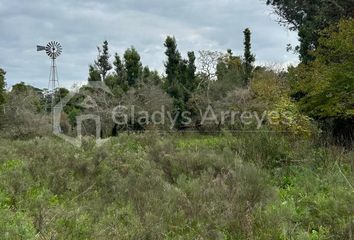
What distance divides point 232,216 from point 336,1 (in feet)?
62.2

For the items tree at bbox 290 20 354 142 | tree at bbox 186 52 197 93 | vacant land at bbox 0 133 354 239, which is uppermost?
tree at bbox 186 52 197 93

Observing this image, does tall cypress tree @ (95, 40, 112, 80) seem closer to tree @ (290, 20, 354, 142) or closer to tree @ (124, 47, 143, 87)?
tree @ (124, 47, 143, 87)

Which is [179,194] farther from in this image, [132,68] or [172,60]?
[132,68]

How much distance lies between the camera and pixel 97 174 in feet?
35.4

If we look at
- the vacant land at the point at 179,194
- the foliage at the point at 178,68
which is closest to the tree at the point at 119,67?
the foliage at the point at 178,68

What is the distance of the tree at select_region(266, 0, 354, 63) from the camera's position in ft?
73.2

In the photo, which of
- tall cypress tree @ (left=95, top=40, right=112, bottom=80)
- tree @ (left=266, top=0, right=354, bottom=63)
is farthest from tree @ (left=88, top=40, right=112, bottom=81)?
tree @ (left=266, top=0, right=354, bottom=63)

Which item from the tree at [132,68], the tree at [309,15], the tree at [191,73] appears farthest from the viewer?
the tree at [132,68]

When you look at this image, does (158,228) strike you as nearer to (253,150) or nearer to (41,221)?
(41,221)

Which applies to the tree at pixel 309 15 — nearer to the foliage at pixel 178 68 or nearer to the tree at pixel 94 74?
the foliage at pixel 178 68

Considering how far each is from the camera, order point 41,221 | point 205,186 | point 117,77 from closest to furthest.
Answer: point 41,221, point 205,186, point 117,77

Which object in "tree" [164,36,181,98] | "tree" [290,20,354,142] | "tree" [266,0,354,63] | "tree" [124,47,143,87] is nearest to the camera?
"tree" [290,20,354,142]

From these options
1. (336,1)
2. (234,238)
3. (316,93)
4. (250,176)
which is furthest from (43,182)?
(336,1)

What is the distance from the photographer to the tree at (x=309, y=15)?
73.2ft
